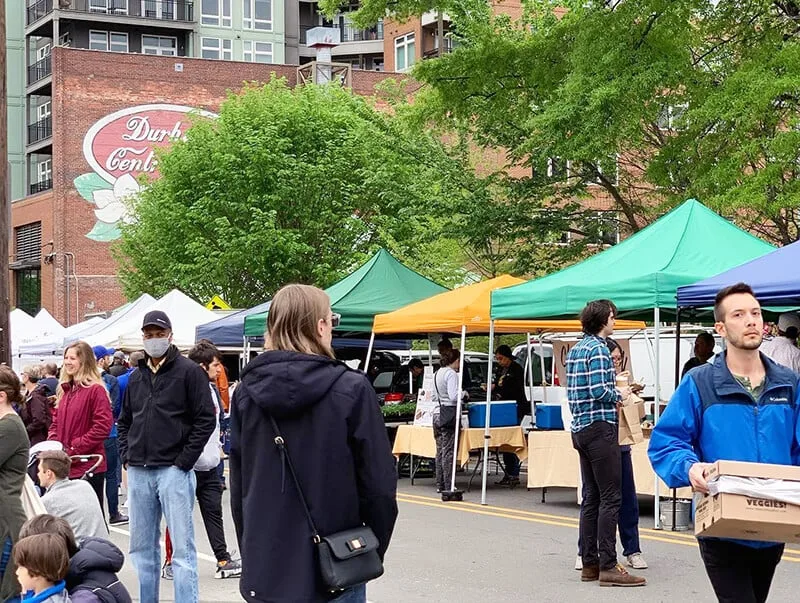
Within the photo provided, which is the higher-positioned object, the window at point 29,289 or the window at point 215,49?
the window at point 215,49

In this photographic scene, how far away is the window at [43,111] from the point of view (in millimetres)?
66081

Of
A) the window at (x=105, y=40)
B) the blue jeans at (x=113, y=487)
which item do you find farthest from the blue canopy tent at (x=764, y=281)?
the window at (x=105, y=40)

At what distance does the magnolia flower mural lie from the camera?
58188mm

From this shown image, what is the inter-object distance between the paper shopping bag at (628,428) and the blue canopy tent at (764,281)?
247 cm

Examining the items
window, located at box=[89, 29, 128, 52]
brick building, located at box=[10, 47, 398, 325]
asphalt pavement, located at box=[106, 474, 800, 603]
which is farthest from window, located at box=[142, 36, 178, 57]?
asphalt pavement, located at box=[106, 474, 800, 603]

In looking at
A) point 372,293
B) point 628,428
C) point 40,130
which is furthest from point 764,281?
point 40,130

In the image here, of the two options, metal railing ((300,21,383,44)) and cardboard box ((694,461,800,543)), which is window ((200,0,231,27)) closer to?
metal railing ((300,21,383,44))

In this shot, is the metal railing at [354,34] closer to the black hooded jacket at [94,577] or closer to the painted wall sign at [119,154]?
the painted wall sign at [119,154]

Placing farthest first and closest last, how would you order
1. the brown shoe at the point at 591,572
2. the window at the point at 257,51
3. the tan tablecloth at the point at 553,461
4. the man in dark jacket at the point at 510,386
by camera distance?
the window at the point at 257,51 → the man in dark jacket at the point at 510,386 → the tan tablecloth at the point at 553,461 → the brown shoe at the point at 591,572

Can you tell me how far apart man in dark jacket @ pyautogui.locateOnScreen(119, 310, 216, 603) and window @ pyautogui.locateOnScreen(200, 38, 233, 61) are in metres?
65.6

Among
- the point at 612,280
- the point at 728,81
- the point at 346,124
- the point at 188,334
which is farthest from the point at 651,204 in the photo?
the point at 346,124

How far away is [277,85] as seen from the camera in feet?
146

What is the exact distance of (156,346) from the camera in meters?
8.02

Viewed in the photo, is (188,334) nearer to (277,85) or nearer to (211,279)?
(211,279)
